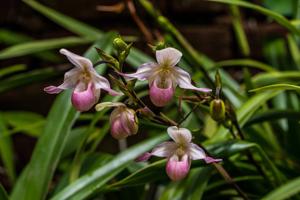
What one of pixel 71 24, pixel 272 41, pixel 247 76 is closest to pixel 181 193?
pixel 247 76

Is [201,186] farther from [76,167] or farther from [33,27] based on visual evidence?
[33,27]

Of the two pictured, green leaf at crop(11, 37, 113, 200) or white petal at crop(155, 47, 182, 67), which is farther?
green leaf at crop(11, 37, 113, 200)

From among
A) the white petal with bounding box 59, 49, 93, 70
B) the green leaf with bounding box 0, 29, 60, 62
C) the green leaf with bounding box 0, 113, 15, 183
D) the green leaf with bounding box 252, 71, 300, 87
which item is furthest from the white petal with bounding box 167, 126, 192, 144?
the green leaf with bounding box 0, 29, 60, 62

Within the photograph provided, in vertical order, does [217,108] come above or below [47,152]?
above

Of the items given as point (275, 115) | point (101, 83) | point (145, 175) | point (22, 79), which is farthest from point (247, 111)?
point (22, 79)

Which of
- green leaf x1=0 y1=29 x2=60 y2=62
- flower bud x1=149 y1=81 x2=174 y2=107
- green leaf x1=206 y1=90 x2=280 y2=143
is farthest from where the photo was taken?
green leaf x1=0 y1=29 x2=60 y2=62

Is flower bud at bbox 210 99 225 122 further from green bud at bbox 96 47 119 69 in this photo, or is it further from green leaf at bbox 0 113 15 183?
green leaf at bbox 0 113 15 183

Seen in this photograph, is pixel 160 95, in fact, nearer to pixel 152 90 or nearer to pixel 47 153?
pixel 152 90

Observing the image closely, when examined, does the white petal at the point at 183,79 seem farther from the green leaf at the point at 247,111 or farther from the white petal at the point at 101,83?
the green leaf at the point at 247,111
